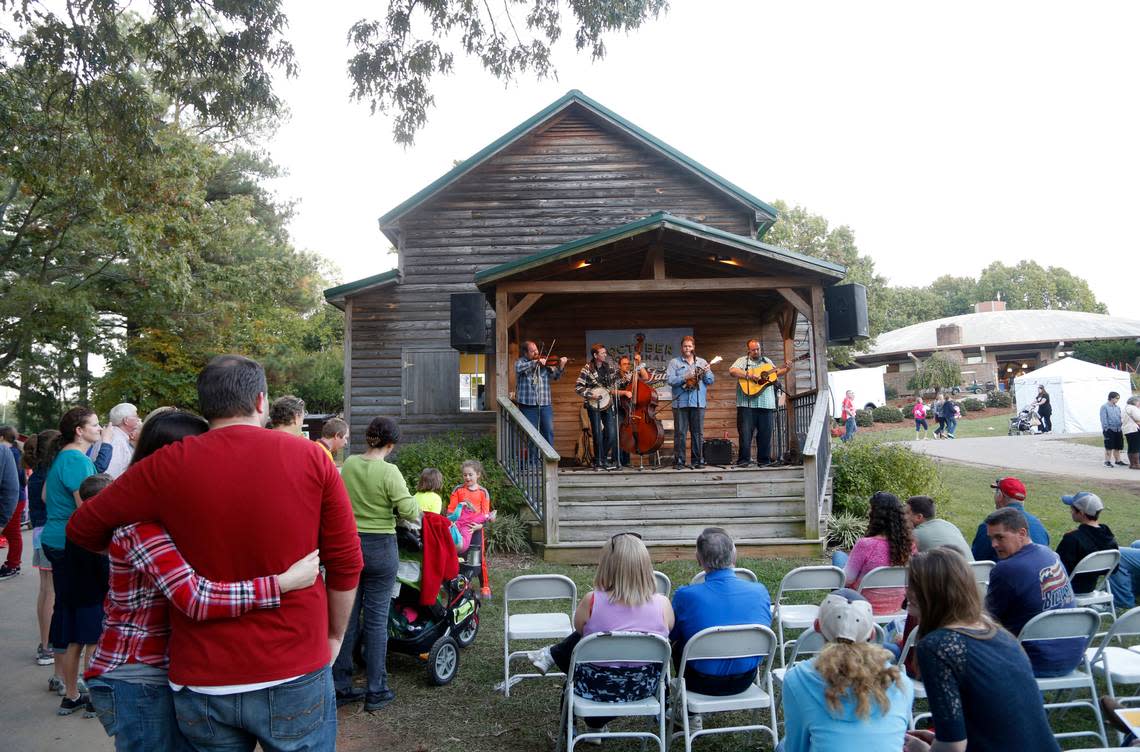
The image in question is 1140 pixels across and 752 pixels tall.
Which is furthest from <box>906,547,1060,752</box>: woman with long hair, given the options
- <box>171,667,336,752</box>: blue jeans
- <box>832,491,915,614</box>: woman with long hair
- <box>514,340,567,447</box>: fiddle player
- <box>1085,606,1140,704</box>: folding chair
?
<box>514,340,567,447</box>: fiddle player

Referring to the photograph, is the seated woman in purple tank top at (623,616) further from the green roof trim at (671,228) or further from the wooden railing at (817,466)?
the green roof trim at (671,228)

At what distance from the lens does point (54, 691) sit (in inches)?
194

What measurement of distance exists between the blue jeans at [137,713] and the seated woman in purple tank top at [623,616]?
1943mm

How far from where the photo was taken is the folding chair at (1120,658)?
12.2 ft

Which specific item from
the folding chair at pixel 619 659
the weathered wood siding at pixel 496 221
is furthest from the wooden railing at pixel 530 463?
the folding chair at pixel 619 659

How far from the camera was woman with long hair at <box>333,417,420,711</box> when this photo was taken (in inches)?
178

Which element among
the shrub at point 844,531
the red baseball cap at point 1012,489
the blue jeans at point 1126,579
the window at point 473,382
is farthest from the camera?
the window at point 473,382

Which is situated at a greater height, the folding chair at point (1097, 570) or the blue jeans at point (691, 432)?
the blue jeans at point (691, 432)

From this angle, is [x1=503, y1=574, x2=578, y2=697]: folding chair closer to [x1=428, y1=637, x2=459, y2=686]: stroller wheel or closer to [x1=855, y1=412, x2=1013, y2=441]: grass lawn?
[x1=428, y1=637, x2=459, y2=686]: stroller wheel

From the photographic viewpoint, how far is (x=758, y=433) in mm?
10156

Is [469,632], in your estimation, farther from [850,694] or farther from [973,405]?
[973,405]

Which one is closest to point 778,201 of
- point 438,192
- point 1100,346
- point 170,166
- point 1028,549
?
point 1100,346

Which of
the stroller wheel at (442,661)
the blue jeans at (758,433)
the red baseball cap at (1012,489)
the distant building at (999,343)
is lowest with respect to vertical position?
the stroller wheel at (442,661)

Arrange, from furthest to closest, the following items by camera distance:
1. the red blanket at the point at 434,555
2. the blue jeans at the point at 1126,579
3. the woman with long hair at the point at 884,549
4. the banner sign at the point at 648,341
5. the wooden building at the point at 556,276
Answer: the banner sign at the point at 648,341
the wooden building at the point at 556,276
the blue jeans at the point at 1126,579
the red blanket at the point at 434,555
the woman with long hair at the point at 884,549
